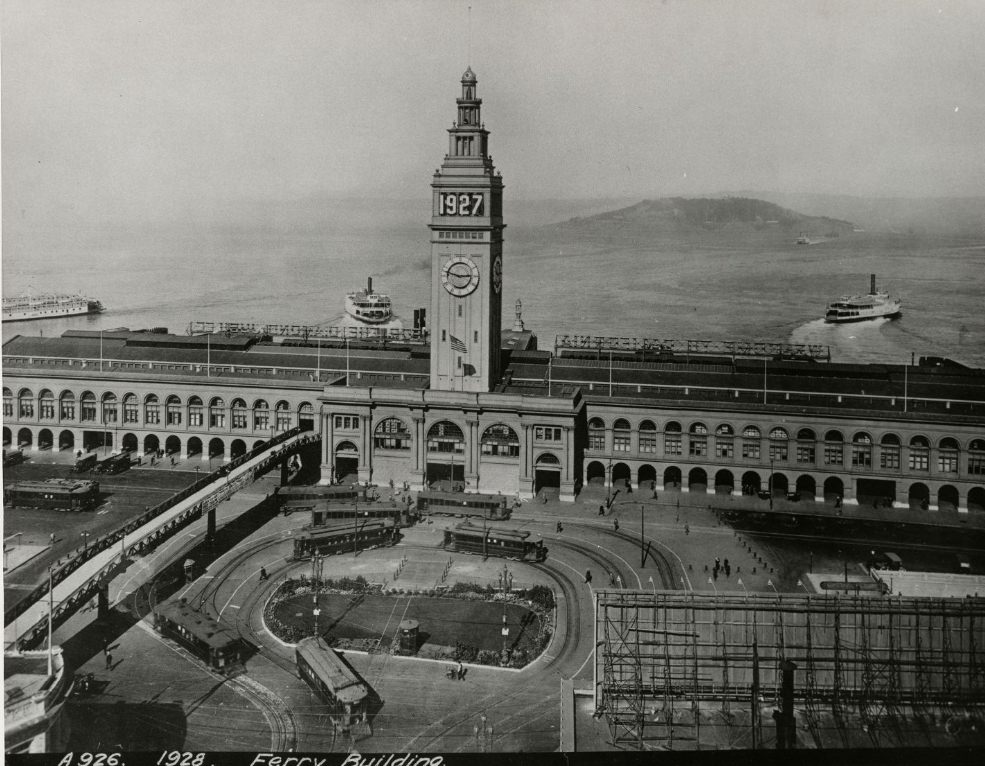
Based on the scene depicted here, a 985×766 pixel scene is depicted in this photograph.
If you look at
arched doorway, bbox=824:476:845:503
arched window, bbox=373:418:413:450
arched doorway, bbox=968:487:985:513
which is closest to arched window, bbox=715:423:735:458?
arched doorway, bbox=824:476:845:503

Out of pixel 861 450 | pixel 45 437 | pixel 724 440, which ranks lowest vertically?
pixel 45 437

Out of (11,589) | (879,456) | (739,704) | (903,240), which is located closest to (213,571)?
(11,589)

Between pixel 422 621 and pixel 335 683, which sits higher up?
pixel 422 621

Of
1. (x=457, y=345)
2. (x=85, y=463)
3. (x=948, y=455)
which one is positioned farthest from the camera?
(x=85, y=463)

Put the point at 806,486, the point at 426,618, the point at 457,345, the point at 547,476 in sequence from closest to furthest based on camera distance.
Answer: the point at 426,618 → the point at 806,486 → the point at 457,345 → the point at 547,476

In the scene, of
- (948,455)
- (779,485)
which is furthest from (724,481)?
(948,455)

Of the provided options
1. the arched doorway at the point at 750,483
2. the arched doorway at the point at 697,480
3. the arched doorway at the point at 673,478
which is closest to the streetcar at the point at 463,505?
the arched doorway at the point at 673,478

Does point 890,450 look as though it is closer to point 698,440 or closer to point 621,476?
point 698,440
